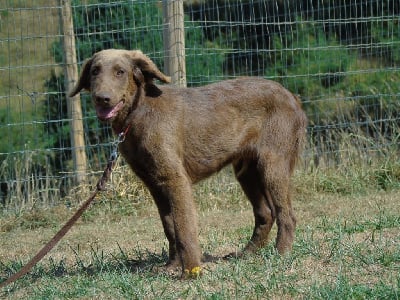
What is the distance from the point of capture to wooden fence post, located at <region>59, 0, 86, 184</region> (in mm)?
9172

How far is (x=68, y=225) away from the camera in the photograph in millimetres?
5617

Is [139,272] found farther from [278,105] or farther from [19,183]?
[19,183]

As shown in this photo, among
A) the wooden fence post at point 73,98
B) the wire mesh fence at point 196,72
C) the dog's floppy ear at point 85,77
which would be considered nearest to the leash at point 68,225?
the dog's floppy ear at point 85,77

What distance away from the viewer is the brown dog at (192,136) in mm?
5871

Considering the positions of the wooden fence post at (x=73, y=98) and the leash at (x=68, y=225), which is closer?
the leash at (x=68, y=225)

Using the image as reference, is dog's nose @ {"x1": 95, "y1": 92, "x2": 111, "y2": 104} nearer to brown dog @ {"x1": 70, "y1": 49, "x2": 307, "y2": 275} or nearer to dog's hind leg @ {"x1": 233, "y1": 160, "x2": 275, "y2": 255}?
brown dog @ {"x1": 70, "y1": 49, "x2": 307, "y2": 275}

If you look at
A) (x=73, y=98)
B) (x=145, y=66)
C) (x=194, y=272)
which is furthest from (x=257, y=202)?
(x=73, y=98)

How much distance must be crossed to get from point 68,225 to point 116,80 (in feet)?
3.54

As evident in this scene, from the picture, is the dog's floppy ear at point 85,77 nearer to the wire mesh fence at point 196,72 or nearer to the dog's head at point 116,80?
the dog's head at point 116,80

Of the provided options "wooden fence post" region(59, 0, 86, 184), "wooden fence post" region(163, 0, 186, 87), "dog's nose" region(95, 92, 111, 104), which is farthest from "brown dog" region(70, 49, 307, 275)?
"wooden fence post" region(59, 0, 86, 184)

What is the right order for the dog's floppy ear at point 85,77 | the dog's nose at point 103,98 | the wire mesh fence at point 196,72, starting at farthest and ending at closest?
the wire mesh fence at point 196,72, the dog's floppy ear at point 85,77, the dog's nose at point 103,98

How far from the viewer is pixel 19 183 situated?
9.47m

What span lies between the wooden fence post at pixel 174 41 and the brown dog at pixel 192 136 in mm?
2577

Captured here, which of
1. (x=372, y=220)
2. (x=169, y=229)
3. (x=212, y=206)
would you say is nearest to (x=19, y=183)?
(x=212, y=206)
